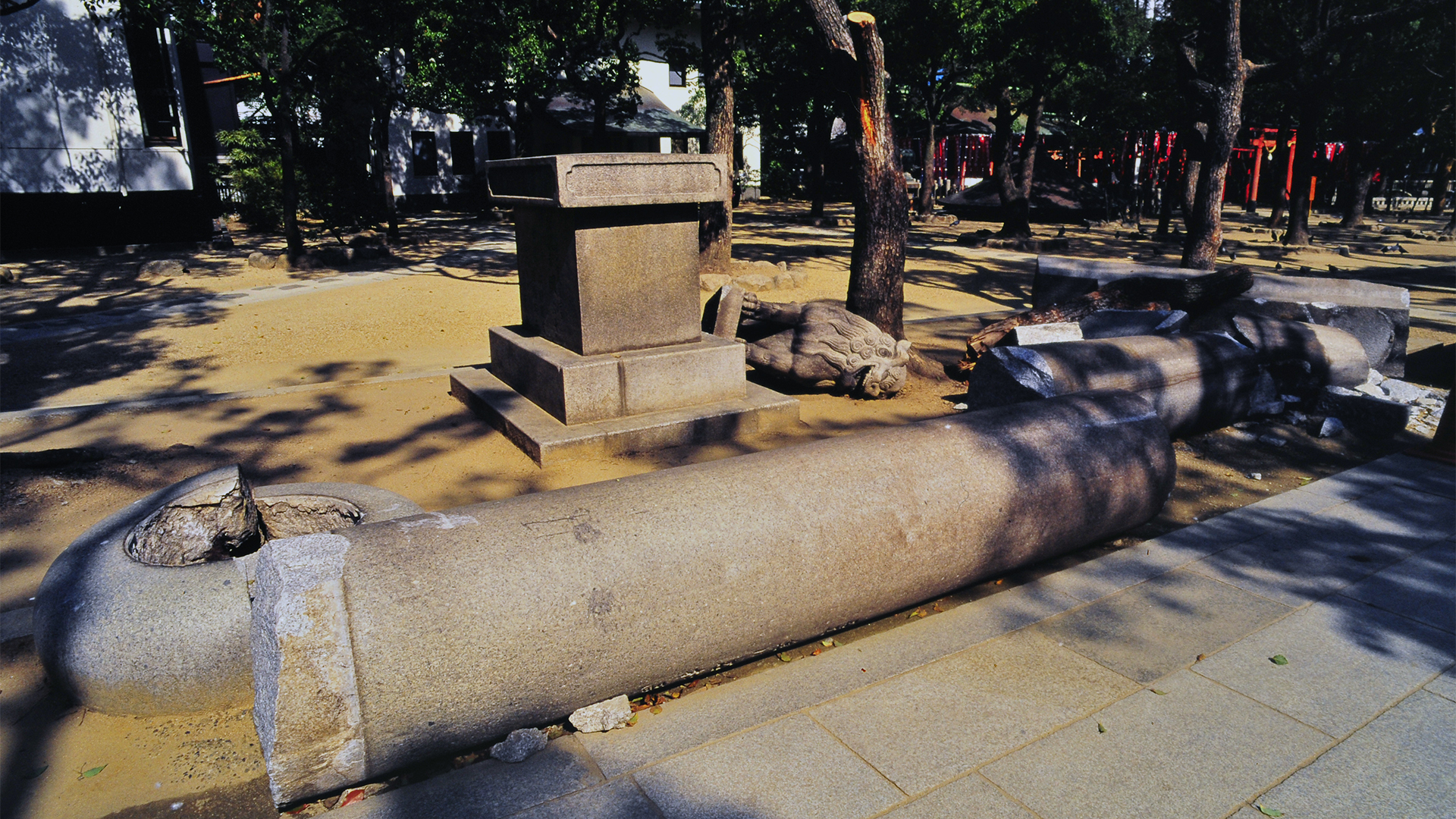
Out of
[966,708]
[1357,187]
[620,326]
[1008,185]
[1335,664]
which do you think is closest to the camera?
[966,708]

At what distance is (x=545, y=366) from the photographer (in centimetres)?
563

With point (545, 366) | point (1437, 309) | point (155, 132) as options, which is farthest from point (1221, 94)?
point (155, 132)

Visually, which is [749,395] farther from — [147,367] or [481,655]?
[147,367]

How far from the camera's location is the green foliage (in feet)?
67.7

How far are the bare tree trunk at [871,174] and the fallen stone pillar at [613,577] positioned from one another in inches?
165

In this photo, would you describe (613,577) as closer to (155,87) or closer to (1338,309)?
(1338,309)

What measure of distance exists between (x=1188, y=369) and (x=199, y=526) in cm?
598

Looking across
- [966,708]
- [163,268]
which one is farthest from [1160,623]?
[163,268]

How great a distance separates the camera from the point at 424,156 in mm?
27906

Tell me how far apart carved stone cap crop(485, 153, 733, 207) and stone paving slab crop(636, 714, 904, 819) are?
358 centimetres

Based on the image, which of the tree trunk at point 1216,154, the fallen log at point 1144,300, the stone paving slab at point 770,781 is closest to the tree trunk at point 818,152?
the tree trunk at point 1216,154

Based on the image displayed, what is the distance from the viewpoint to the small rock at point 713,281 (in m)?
11.9

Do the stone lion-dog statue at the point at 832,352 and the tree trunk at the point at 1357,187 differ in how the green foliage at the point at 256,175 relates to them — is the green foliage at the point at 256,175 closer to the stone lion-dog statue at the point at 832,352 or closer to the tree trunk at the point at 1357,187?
the stone lion-dog statue at the point at 832,352

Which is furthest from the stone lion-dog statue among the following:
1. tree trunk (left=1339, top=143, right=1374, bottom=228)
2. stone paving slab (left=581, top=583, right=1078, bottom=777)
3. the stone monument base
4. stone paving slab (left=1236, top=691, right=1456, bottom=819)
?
tree trunk (left=1339, top=143, right=1374, bottom=228)
